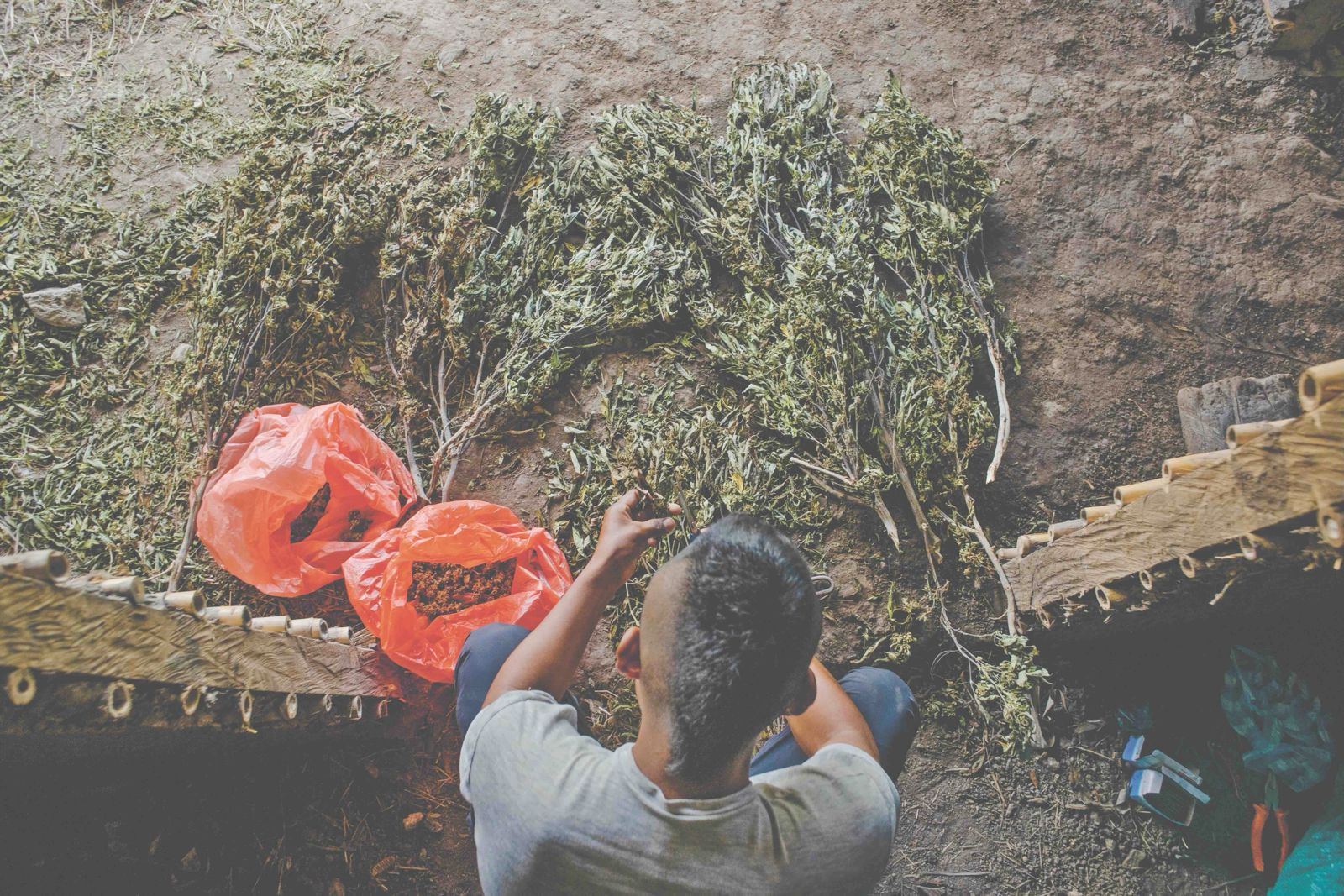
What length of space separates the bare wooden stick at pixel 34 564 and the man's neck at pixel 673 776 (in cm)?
112

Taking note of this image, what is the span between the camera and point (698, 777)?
4.92 ft

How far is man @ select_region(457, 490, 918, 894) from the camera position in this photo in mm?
1457

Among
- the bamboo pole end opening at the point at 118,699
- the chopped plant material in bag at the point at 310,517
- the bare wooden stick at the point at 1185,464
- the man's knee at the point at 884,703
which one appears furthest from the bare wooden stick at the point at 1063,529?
the chopped plant material in bag at the point at 310,517

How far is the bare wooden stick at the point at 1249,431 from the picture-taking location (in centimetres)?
143

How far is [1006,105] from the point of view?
3625mm

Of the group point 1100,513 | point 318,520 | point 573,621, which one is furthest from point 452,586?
point 1100,513

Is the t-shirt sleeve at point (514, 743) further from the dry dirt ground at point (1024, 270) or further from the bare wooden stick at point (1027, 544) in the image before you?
the bare wooden stick at point (1027, 544)

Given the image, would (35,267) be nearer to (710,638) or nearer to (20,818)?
Answer: (20,818)

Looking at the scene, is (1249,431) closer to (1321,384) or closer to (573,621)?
(1321,384)

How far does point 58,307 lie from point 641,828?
3.58m

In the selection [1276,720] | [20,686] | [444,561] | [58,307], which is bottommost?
[1276,720]

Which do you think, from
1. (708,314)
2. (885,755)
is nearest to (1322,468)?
(885,755)

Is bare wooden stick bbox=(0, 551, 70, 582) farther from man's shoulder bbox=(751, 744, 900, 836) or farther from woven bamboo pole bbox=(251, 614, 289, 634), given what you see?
man's shoulder bbox=(751, 744, 900, 836)

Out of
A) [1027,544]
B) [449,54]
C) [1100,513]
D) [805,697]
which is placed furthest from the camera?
[449,54]
